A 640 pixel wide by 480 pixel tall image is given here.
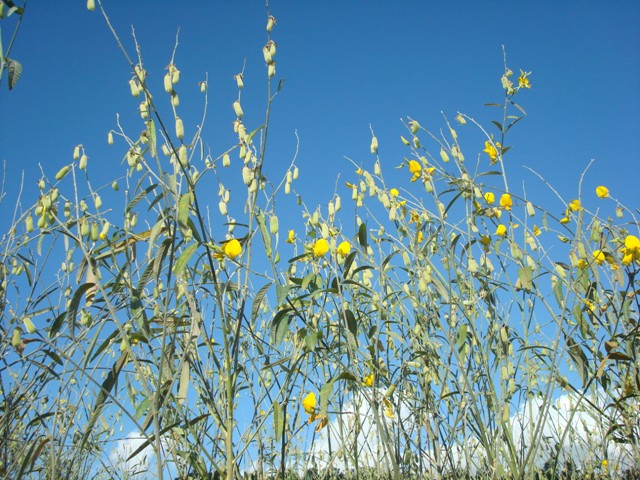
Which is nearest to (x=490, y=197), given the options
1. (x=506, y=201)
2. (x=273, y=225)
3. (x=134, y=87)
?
(x=506, y=201)

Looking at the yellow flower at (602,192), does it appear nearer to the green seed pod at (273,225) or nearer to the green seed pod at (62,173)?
the green seed pod at (273,225)

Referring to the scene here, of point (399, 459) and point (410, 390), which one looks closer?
point (399, 459)

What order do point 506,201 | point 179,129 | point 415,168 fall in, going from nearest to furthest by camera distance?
point 179,129 → point 506,201 → point 415,168

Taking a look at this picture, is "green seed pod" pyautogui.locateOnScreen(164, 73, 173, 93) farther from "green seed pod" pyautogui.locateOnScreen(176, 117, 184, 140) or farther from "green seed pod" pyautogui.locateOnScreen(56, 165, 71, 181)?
"green seed pod" pyautogui.locateOnScreen(56, 165, 71, 181)

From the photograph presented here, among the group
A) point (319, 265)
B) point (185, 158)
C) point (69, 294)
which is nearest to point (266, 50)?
point (185, 158)

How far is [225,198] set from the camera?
1640mm

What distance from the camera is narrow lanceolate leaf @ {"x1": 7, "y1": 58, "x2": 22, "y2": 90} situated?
3.72 ft

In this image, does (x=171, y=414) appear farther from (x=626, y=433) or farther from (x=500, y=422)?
(x=626, y=433)

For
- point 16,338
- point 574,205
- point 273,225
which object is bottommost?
point 16,338

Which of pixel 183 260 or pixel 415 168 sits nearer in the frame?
pixel 183 260

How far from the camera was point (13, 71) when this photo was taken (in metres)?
1.15

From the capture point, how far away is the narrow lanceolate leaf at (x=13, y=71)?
3.72 feet

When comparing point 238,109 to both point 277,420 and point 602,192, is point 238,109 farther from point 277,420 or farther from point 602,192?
point 602,192

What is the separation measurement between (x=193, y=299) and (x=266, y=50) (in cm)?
73
